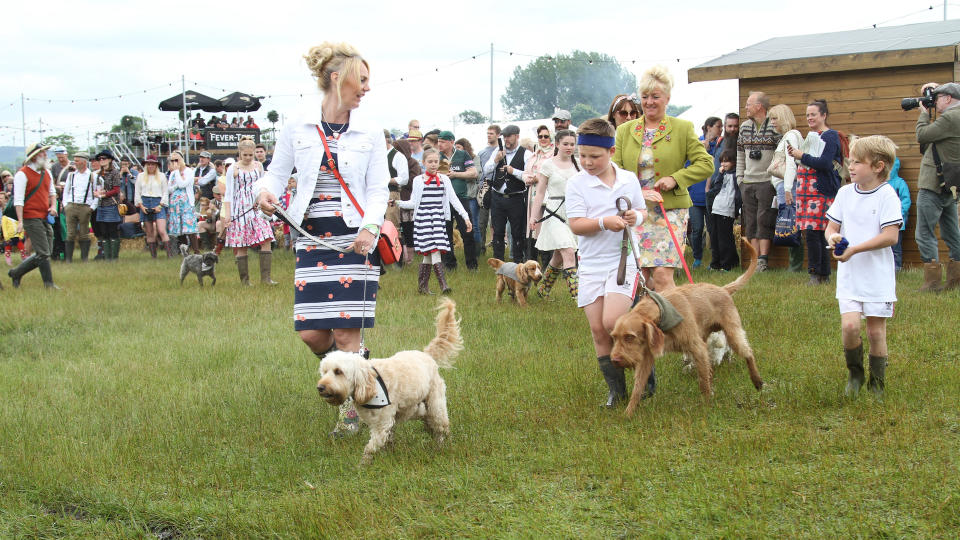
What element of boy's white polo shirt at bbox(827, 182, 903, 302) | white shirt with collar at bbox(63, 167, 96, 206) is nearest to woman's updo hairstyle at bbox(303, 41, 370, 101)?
boy's white polo shirt at bbox(827, 182, 903, 302)

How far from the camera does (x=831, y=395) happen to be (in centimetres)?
558

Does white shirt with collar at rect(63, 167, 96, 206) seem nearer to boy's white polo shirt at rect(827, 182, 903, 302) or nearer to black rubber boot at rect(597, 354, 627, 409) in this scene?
black rubber boot at rect(597, 354, 627, 409)

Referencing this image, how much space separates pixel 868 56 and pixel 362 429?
1002cm

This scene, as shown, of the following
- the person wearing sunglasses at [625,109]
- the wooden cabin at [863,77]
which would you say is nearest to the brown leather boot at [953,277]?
the wooden cabin at [863,77]

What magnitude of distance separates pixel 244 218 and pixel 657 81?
8528 millimetres

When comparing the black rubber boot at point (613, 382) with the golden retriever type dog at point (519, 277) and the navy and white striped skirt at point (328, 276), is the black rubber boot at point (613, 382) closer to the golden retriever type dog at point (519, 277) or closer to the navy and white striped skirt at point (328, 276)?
the navy and white striped skirt at point (328, 276)

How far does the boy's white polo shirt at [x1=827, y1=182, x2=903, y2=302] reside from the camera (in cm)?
Result: 524

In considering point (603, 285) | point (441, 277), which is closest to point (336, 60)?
point (603, 285)

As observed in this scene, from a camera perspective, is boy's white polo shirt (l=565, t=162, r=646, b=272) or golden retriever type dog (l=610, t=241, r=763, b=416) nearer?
golden retriever type dog (l=610, t=241, r=763, b=416)

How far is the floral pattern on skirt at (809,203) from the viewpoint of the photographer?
10.7 metres

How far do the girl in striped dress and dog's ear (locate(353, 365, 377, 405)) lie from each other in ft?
24.1

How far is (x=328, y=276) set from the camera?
5.27 meters

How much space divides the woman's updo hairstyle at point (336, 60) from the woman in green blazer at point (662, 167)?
2.43 meters

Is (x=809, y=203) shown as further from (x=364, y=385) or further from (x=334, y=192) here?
(x=364, y=385)
